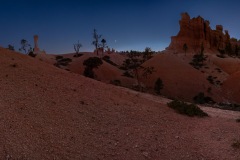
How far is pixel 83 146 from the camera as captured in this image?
1005cm

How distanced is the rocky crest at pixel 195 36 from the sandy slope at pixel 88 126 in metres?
83.1

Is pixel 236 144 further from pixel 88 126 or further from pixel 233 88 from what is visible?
pixel 233 88

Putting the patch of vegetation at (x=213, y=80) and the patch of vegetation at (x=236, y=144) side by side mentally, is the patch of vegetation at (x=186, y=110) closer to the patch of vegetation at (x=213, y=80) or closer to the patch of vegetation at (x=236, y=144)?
the patch of vegetation at (x=236, y=144)

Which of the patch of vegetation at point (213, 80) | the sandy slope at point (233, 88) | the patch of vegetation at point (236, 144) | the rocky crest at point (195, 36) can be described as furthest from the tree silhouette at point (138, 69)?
the patch of vegetation at point (236, 144)

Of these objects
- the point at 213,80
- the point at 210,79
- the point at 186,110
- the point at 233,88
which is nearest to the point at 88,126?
the point at 186,110

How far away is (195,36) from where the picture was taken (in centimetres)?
9844

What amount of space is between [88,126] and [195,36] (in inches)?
3620

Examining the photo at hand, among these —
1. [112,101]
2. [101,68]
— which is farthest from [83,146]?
[101,68]

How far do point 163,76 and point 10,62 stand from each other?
3931 cm

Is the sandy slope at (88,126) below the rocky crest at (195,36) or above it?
below

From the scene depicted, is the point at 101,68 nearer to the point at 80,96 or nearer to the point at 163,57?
Answer: the point at 163,57

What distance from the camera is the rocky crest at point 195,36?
9675 cm

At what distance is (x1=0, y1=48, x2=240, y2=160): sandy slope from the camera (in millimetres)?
9688

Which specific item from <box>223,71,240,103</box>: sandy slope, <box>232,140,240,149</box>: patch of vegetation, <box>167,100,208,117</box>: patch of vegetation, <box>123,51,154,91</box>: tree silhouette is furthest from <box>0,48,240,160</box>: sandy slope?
<box>223,71,240,103</box>: sandy slope
